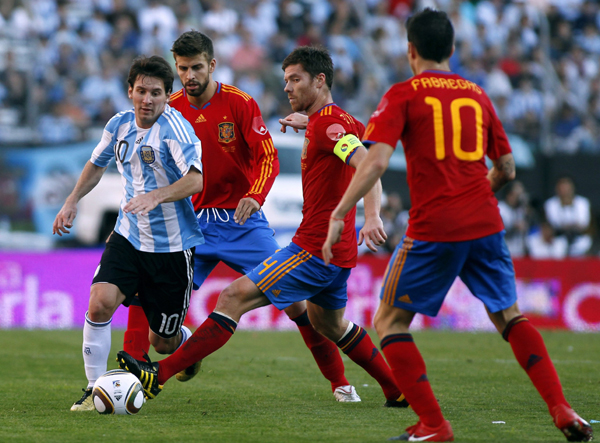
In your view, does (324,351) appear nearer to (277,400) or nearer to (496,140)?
(277,400)

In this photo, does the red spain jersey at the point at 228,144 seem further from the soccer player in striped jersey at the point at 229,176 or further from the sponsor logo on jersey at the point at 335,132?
the sponsor logo on jersey at the point at 335,132

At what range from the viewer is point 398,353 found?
14.3ft

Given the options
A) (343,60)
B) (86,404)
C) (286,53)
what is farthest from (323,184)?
(343,60)

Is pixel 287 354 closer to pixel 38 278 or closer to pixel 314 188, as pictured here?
pixel 314 188

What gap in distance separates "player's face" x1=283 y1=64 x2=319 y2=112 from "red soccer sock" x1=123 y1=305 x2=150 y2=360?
1.84 meters

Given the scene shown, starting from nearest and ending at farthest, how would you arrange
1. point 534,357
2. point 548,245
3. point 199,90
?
point 534,357, point 199,90, point 548,245

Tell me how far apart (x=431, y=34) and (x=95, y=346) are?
2880mm

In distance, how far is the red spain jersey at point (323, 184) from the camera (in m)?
5.51

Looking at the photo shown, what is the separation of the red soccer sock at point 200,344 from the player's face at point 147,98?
1367 millimetres

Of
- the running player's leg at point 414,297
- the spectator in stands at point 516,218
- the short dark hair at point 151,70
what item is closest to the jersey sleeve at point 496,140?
the running player's leg at point 414,297

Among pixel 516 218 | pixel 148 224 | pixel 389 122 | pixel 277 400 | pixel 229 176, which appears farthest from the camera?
pixel 516 218

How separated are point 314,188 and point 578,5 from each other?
1697 cm

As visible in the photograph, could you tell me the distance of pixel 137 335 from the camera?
5.82 m

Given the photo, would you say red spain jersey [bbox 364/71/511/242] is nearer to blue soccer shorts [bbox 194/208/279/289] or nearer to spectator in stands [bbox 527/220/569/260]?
blue soccer shorts [bbox 194/208/279/289]
